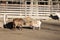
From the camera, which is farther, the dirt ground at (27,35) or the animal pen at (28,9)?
the animal pen at (28,9)

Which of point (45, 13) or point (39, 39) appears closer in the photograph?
point (39, 39)

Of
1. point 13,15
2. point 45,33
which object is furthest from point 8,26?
point 13,15

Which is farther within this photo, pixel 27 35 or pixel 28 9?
pixel 28 9

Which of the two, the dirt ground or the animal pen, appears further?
the animal pen

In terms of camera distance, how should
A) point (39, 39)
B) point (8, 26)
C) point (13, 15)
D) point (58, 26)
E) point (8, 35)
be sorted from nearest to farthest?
1. point (39, 39)
2. point (8, 35)
3. point (8, 26)
4. point (58, 26)
5. point (13, 15)

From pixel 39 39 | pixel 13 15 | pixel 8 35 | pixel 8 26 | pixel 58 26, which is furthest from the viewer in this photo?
pixel 13 15

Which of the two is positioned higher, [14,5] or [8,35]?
[14,5]

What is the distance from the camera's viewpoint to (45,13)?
18.1m

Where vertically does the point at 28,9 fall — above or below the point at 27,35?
above

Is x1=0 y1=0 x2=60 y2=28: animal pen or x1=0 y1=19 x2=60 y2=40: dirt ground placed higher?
x1=0 y1=0 x2=60 y2=28: animal pen

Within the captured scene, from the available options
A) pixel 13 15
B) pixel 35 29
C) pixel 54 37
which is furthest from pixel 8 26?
pixel 13 15

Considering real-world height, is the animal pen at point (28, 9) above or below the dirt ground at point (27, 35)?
above

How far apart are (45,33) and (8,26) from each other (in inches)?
86.4

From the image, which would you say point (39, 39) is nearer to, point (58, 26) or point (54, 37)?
point (54, 37)
